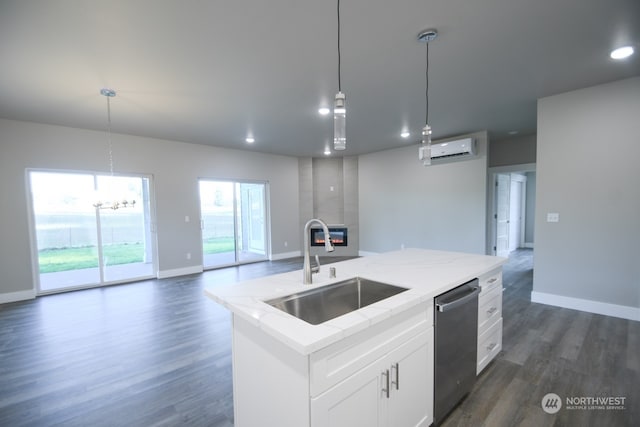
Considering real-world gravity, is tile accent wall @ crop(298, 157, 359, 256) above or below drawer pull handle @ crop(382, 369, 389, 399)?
above

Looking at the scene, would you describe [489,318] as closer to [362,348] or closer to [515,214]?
[362,348]

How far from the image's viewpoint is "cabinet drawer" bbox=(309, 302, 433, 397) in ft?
3.42

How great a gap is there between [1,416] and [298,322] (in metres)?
2.36

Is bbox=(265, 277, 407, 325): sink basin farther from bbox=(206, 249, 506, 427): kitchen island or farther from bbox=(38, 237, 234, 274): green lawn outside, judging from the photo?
bbox=(38, 237, 234, 274): green lawn outside

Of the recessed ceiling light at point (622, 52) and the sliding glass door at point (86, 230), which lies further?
the sliding glass door at point (86, 230)

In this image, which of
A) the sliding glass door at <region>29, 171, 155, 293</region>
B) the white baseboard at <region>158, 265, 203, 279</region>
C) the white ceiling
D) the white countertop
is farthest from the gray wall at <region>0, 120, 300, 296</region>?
the white countertop

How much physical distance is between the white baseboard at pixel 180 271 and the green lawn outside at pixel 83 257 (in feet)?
2.38

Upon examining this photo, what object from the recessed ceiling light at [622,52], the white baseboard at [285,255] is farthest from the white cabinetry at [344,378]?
the white baseboard at [285,255]

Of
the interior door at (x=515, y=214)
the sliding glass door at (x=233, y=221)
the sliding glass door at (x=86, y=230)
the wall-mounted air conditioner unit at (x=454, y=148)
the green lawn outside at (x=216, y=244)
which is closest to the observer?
the sliding glass door at (x=86, y=230)

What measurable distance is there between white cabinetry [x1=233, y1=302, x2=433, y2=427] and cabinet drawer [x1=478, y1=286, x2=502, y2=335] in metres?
0.75

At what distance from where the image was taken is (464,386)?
1.86 meters

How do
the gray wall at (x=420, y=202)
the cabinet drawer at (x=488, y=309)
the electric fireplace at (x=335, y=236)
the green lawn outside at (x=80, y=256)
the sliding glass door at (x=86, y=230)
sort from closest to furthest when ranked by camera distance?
the cabinet drawer at (x=488, y=309), the sliding glass door at (x=86, y=230), the green lawn outside at (x=80, y=256), the gray wall at (x=420, y=202), the electric fireplace at (x=335, y=236)

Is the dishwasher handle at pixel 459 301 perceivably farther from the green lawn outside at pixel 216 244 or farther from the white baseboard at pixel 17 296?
the white baseboard at pixel 17 296

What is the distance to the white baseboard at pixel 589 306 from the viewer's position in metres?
3.12
